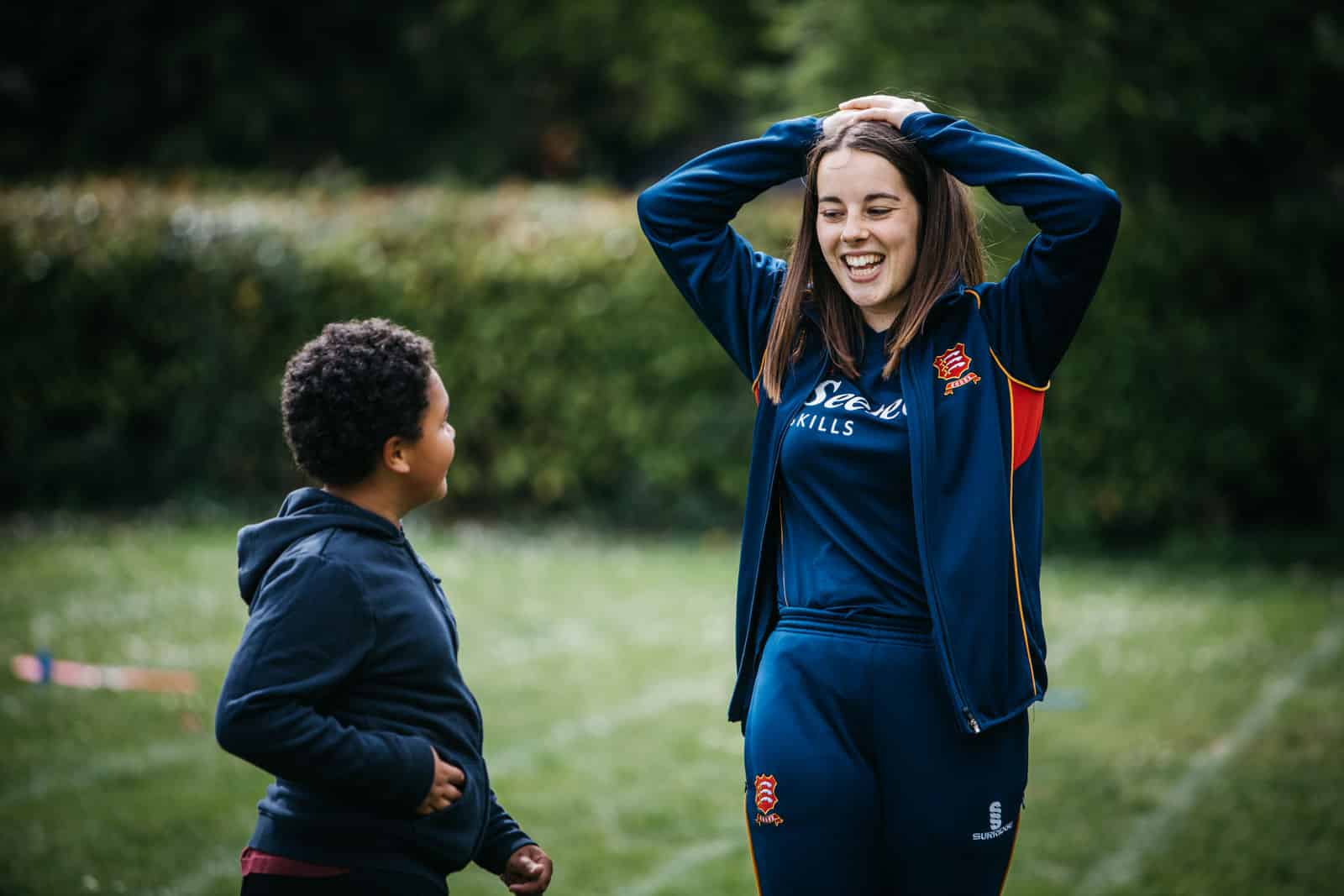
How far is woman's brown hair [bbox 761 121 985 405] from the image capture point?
115 inches

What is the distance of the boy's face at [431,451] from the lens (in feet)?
8.87

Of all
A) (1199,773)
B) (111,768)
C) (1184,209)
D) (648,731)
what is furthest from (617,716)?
(1184,209)

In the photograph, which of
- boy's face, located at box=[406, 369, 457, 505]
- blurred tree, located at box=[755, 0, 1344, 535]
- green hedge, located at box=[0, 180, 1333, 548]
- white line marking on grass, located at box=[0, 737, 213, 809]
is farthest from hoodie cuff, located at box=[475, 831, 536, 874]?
green hedge, located at box=[0, 180, 1333, 548]

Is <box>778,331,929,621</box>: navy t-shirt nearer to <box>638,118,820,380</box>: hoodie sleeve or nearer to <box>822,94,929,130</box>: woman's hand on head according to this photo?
<box>638,118,820,380</box>: hoodie sleeve

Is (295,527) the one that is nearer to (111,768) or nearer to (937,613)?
(937,613)

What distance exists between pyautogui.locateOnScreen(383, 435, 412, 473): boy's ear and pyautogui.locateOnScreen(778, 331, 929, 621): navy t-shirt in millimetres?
778

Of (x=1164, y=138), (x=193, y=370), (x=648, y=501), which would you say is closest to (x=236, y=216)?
(x=193, y=370)

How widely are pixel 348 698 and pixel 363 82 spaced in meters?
20.1

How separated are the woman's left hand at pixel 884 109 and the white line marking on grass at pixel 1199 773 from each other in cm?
311

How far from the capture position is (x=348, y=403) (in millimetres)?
2621

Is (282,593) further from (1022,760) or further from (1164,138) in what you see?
(1164,138)

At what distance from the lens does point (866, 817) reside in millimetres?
2697

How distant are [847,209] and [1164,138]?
1006 centimetres

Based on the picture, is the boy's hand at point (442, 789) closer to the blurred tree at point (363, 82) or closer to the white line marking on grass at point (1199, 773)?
the white line marking on grass at point (1199, 773)
